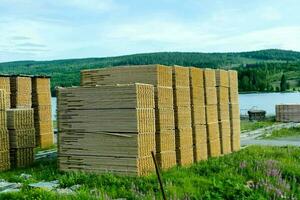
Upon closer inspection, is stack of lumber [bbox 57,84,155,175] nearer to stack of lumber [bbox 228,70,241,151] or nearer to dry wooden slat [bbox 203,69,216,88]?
dry wooden slat [bbox 203,69,216,88]


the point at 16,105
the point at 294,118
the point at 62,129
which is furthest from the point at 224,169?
Result: the point at 294,118

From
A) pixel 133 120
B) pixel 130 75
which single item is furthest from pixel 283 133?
pixel 133 120

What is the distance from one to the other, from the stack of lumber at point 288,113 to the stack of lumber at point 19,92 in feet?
72.1

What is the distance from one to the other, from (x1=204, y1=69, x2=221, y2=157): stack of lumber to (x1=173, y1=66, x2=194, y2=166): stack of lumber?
131cm

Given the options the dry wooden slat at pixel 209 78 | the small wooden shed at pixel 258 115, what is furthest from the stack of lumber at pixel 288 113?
the dry wooden slat at pixel 209 78

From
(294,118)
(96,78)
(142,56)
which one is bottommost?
(294,118)

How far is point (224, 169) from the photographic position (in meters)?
12.7

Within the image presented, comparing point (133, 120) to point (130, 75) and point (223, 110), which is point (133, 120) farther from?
point (223, 110)

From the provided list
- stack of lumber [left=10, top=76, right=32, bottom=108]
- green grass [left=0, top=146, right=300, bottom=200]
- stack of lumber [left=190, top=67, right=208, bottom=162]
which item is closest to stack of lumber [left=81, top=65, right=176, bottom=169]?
green grass [left=0, top=146, right=300, bottom=200]

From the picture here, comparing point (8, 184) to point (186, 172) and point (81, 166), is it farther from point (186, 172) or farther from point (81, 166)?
point (186, 172)

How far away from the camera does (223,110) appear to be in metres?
16.6

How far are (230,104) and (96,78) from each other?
5.48 meters

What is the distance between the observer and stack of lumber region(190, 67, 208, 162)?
1449cm

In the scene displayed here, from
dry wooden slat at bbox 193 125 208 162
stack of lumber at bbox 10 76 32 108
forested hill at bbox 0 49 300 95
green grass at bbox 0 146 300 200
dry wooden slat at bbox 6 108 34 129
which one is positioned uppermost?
forested hill at bbox 0 49 300 95
